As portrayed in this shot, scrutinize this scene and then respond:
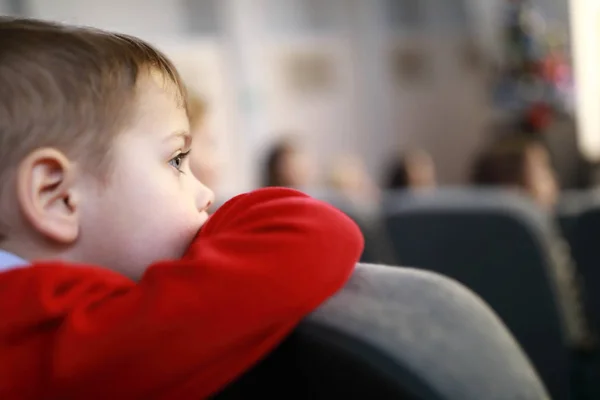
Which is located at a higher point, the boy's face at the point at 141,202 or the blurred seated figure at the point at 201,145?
the boy's face at the point at 141,202

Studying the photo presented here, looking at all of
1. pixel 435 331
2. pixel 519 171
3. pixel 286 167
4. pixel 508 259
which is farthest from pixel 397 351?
pixel 286 167

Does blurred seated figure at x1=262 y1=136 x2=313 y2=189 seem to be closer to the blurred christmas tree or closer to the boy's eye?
the blurred christmas tree

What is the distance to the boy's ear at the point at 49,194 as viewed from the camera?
0.54 m

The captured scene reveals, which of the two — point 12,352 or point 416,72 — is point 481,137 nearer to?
point 416,72

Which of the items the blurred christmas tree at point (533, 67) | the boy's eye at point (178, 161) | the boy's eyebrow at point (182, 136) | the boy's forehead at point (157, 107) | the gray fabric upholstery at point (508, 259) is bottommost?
the blurred christmas tree at point (533, 67)

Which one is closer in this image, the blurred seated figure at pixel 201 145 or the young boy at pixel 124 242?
the young boy at pixel 124 242

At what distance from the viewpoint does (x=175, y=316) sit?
452 millimetres

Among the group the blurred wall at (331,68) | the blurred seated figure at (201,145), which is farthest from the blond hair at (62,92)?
the blurred wall at (331,68)

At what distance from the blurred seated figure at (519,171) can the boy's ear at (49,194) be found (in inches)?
106

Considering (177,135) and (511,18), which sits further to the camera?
(511,18)

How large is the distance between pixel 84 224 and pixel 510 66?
5.41 meters

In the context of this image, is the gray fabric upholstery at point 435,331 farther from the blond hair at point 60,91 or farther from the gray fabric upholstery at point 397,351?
the blond hair at point 60,91

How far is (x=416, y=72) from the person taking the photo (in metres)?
6.08

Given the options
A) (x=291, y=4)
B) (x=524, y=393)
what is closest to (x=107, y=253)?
(x=524, y=393)
